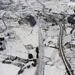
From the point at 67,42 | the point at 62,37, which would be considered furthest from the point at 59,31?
the point at 67,42

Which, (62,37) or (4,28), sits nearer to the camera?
(62,37)

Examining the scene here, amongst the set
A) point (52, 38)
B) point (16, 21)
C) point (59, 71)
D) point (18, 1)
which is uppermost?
point (59, 71)

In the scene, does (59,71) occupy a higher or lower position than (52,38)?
higher

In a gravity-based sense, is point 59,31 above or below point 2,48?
below

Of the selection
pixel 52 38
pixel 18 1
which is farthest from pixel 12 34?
pixel 18 1

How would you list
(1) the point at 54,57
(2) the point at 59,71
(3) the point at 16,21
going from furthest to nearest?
(3) the point at 16,21 < (1) the point at 54,57 < (2) the point at 59,71

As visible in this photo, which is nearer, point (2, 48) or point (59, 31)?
point (2, 48)

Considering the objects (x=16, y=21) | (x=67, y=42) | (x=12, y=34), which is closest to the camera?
(x=67, y=42)

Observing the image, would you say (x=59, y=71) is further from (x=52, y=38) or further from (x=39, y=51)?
(x=52, y=38)

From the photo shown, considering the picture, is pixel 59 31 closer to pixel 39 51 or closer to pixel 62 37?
pixel 62 37
